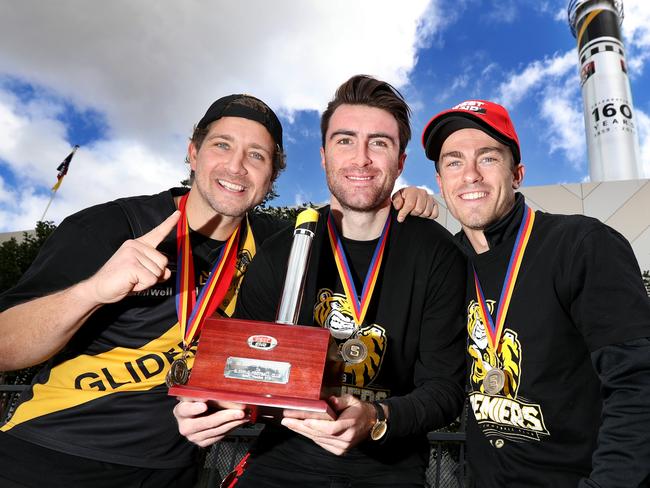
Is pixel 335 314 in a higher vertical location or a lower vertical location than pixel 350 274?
lower

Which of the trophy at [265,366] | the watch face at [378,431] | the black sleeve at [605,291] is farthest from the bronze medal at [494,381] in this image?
the trophy at [265,366]

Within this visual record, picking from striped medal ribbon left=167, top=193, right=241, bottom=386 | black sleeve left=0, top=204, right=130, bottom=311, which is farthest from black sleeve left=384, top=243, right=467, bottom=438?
black sleeve left=0, top=204, right=130, bottom=311

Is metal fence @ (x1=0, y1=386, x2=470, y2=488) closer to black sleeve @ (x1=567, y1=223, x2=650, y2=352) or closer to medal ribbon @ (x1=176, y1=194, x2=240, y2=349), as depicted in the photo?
medal ribbon @ (x1=176, y1=194, x2=240, y2=349)

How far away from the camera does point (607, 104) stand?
92.5 feet

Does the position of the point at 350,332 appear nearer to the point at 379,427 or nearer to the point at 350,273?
the point at 350,273

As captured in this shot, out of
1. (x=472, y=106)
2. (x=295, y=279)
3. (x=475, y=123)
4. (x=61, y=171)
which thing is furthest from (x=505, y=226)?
(x=61, y=171)

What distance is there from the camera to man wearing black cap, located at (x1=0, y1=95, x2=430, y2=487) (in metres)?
2.21

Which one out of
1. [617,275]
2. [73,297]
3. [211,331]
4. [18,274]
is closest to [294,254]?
[211,331]

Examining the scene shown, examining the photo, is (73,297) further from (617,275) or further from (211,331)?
(617,275)

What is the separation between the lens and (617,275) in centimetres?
196

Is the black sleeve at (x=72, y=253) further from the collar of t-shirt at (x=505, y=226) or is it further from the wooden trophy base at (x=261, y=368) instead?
the collar of t-shirt at (x=505, y=226)

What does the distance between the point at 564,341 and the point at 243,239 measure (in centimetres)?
206

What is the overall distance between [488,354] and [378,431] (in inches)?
34.3

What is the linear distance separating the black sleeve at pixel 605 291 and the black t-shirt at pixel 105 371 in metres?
2.12
